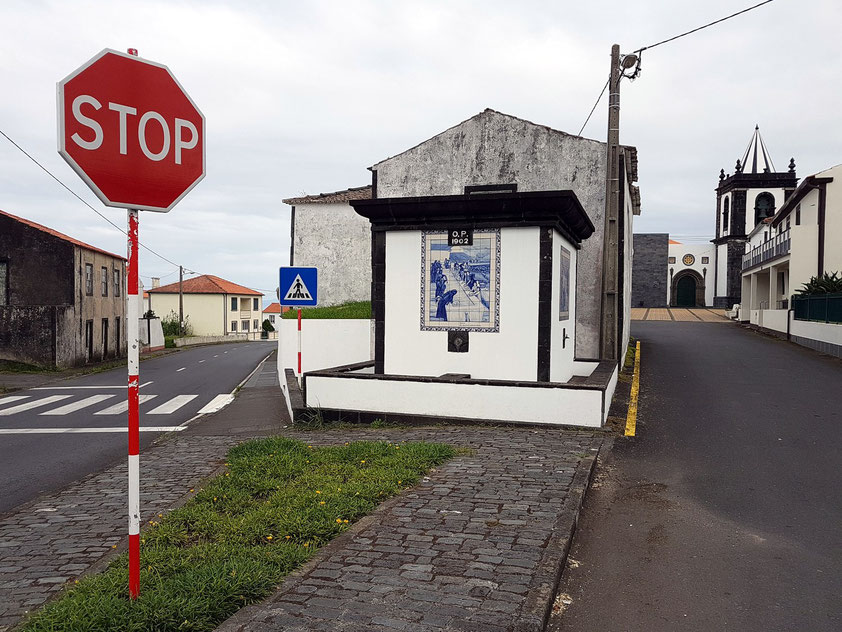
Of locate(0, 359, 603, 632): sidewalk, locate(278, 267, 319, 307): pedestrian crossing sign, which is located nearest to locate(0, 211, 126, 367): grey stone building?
locate(278, 267, 319, 307): pedestrian crossing sign

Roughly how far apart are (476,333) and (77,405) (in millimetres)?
11109

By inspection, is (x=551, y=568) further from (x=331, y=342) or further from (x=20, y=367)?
(x=20, y=367)

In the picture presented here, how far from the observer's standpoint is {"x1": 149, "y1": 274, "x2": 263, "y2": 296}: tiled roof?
72.9 metres

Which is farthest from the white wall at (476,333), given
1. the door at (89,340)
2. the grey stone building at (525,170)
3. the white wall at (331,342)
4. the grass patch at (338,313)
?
the door at (89,340)

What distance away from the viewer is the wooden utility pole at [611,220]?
13809mm

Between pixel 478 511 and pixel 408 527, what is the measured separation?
0.73 meters

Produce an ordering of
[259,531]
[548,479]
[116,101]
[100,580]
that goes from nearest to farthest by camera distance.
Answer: [116,101]
[100,580]
[259,531]
[548,479]

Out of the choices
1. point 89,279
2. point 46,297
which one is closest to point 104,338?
point 89,279

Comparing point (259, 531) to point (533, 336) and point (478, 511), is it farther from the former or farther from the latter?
point (533, 336)

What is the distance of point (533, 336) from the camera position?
10.6 meters

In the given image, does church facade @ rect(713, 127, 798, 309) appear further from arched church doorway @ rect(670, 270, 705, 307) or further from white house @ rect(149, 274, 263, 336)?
white house @ rect(149, 274, 263, 336)

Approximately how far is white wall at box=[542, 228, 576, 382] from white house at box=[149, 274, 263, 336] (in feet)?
215

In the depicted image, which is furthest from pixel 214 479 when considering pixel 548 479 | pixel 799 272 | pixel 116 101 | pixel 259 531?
pixel 799 272

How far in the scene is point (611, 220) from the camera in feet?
46.2
